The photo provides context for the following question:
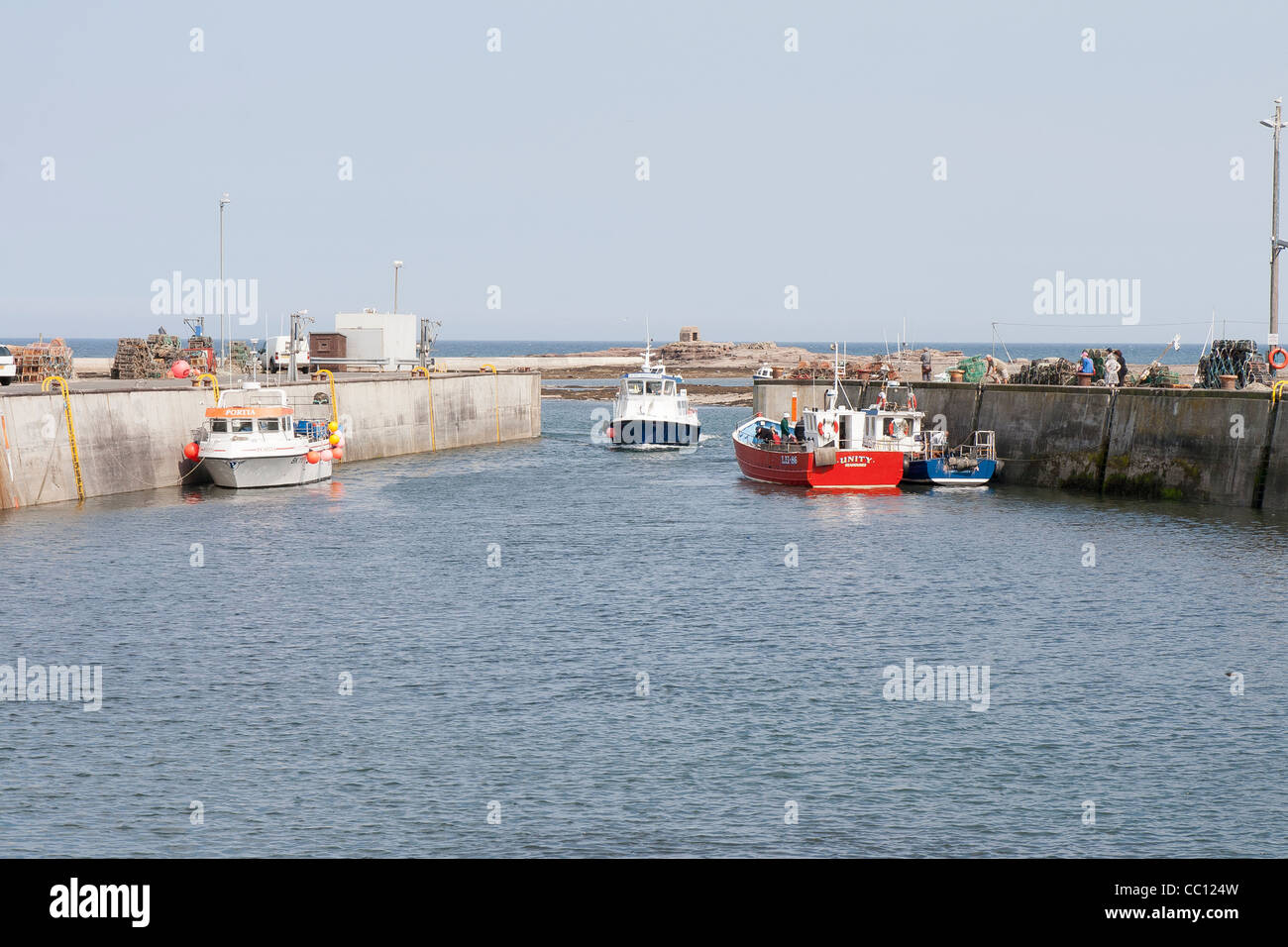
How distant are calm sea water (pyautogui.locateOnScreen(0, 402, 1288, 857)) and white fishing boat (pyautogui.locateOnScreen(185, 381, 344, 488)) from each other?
6.75 meters

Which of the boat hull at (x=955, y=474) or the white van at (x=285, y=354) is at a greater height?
the white van at (x=285, y=354)

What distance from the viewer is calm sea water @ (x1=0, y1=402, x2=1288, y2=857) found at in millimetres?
15859

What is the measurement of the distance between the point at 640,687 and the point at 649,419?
52.2 meters

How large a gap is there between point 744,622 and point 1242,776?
40.1 feet

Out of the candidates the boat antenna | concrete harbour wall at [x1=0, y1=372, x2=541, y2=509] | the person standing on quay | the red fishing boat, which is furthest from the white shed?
the person standing on quay

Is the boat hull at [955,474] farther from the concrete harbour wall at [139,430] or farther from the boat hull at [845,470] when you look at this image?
the concrete harbour wall at [139,430]

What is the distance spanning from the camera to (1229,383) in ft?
152

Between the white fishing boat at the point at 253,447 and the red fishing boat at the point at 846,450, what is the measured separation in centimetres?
1912

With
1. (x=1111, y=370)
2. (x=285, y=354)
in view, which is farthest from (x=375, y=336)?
(x=1111, y=370)

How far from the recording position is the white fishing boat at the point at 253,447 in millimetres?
50781

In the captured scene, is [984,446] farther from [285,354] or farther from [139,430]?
[285,354]

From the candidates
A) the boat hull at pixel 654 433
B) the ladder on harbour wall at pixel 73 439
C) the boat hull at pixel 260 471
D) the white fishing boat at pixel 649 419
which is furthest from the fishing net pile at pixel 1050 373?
the ladder on harbour wall at pixel 73 439

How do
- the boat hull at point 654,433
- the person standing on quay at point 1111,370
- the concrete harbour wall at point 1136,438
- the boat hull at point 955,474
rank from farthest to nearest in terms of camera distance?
the boat hull at point 654,433, the boat hull at point 955,474, the person standing on quay at point 1111,370, the concrete harbour wall at point 1136,438

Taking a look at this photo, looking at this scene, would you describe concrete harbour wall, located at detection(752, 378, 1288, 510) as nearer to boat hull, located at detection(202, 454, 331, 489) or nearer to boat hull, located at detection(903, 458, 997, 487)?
boat hull, located at detection(903, 458, 997, 487)
